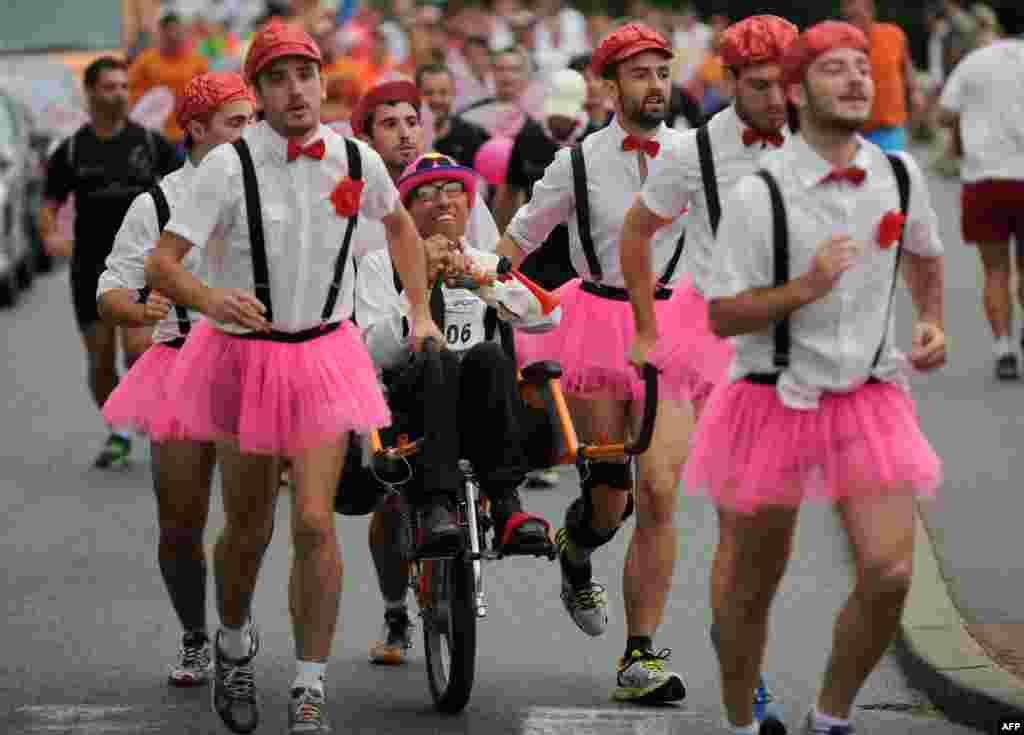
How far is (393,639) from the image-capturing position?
31.0 feet

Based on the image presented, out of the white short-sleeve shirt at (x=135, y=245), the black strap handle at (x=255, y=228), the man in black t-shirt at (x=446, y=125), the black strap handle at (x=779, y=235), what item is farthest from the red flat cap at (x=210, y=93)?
the man in black t-shirt at (x=446, y=125)

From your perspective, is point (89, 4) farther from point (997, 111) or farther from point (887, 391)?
point (887, 391)

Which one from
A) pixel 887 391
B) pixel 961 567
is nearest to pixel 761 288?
pixel 887 391

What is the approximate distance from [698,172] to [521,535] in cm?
128

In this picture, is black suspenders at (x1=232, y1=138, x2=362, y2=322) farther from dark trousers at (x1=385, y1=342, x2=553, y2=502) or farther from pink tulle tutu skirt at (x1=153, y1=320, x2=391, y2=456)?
dark trousers at (x1=385, y1=342, x2=553, y2=502)

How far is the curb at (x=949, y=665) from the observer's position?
8148 millimetres

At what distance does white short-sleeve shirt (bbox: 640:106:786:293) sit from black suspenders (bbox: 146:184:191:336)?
185cm

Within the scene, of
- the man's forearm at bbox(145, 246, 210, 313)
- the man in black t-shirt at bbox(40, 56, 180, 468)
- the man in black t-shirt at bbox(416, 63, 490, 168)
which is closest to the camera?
the man's forearm at bbox(145, 246, 210, 313)

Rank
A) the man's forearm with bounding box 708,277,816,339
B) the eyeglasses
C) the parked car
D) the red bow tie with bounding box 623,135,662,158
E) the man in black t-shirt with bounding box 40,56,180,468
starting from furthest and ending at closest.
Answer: the parked car < the man in black t-shirt with bounding box 40,56,180,468 < the red bow tie with bounding box 623,135,662,158 < the eyeglasses < the man's forearm with bounding box 708,277,816,339

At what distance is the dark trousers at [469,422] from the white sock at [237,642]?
0.70 m

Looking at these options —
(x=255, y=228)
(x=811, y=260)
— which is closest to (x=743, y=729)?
(x=811, y=260)

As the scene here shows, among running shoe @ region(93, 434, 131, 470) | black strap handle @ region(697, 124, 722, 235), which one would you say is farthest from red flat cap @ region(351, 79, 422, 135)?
running shoe @ region(93, 434, 131, 470)

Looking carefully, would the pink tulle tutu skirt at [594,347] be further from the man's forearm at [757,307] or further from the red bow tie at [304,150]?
the man's forearm at [757,307]

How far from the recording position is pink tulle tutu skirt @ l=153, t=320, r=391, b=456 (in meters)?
7.95
